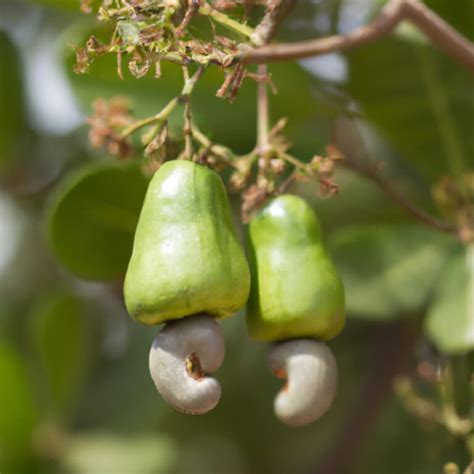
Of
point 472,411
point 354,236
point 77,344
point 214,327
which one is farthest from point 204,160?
point 77,344

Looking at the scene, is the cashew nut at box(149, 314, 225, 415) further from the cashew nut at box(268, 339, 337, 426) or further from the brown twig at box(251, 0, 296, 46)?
the brown twig at box(251, 0, 296, 46)

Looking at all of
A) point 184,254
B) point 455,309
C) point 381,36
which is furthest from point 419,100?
point 184,254

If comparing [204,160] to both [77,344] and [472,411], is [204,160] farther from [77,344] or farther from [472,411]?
[77,344]

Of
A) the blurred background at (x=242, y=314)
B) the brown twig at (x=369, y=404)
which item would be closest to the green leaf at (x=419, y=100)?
the blurred background at (x=242, y=314)

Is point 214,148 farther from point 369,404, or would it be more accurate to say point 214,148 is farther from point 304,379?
point 369,404

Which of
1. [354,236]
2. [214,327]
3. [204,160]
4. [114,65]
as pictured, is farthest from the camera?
[354,236]

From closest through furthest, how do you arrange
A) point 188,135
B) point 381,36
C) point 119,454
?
point 188,135 → point 381,36 → point 119,454
